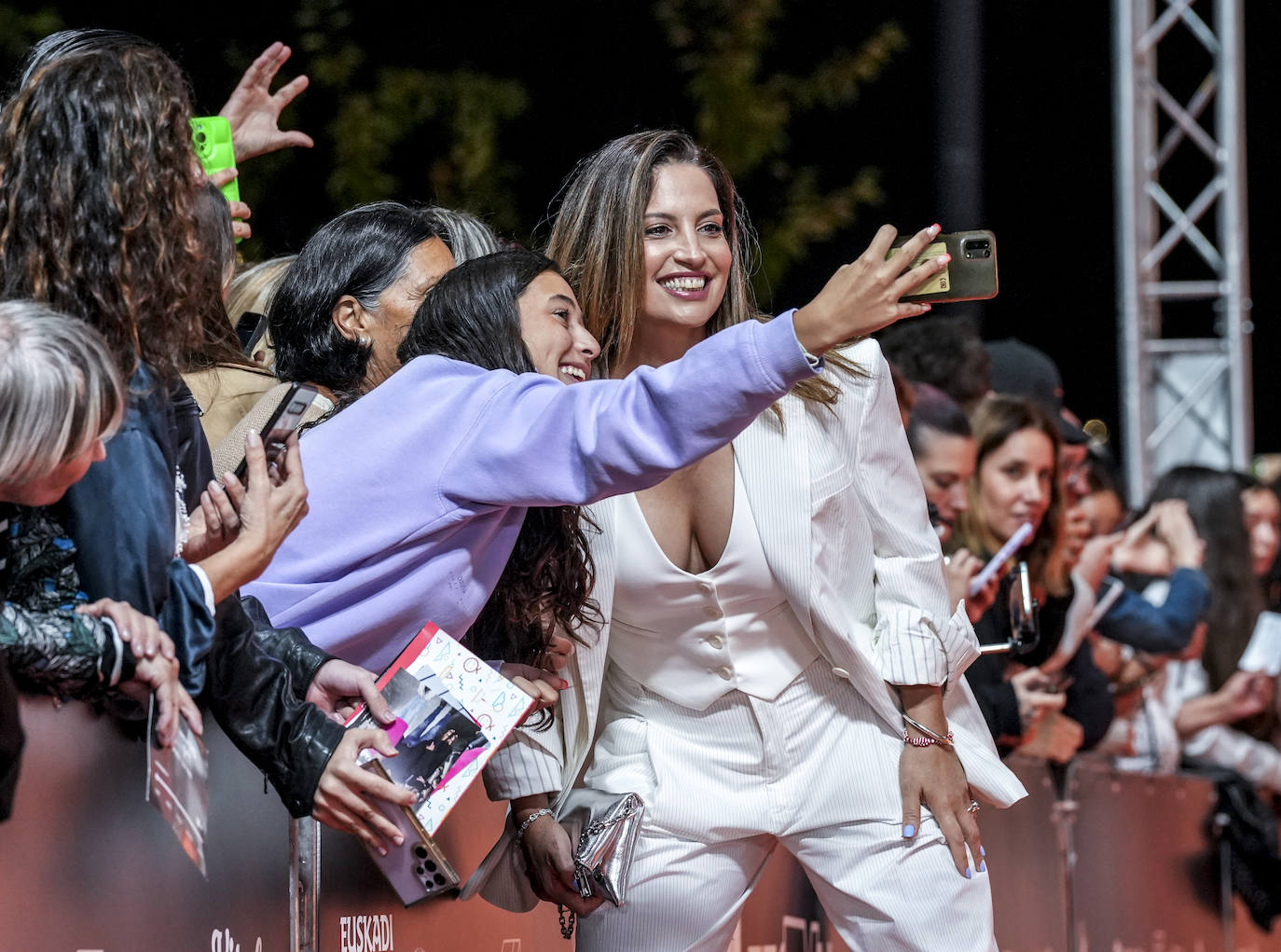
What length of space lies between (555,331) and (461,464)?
455 mm

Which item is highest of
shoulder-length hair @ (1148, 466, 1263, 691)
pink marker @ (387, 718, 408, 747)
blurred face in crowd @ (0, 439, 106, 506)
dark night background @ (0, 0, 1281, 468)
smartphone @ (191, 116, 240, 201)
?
dark night background @ (0, 0, 1281, 468)

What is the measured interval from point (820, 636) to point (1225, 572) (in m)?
4.65

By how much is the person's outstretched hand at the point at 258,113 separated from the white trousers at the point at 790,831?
1.87 metres

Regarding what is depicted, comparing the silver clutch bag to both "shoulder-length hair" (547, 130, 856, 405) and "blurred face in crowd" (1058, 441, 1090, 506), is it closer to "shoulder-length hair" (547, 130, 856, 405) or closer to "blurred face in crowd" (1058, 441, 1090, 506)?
"shoulder-length hair" (547, 130, 856, 405)

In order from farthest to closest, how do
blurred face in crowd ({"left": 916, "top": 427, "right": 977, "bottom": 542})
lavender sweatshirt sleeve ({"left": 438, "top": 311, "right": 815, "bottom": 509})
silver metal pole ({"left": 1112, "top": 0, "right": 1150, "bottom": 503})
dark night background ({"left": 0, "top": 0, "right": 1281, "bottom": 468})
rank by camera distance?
silver metal pole ({"left": 1112, "top": 0, "right": 1150, "bottom": 503}) → dark night background ({"left": 0, "top": 0, "right": 1281, "bottom": 468}) → blurred face in crowd ({"left": 916, "top": 427, "right": 977, "bottom": 542}) → lavender sweatshirt sleeve ({"left": 438, "top": 311, "right": 815, "bottom": 509})

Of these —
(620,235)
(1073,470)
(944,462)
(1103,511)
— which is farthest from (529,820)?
(1103,511)

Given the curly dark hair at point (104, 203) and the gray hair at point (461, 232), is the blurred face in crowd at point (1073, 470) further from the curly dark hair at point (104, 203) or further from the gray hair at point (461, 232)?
the curly dark hair at point (104, 203)

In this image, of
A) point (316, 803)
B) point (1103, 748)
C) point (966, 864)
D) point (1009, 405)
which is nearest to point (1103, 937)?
point (1103, 748)

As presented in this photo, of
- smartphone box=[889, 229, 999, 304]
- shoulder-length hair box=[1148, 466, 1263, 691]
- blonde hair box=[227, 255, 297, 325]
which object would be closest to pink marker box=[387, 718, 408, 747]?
smartphone box=[889, 229, 999, 304]

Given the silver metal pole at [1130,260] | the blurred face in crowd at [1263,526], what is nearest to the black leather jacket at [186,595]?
the blurred face in crowd at [1263,526]

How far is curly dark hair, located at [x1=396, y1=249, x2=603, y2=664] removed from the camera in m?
2.76

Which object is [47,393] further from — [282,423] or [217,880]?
[217,880]

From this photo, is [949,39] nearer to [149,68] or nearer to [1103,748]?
[1103,748]

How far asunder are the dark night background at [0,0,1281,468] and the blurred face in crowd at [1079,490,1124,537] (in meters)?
1.36
